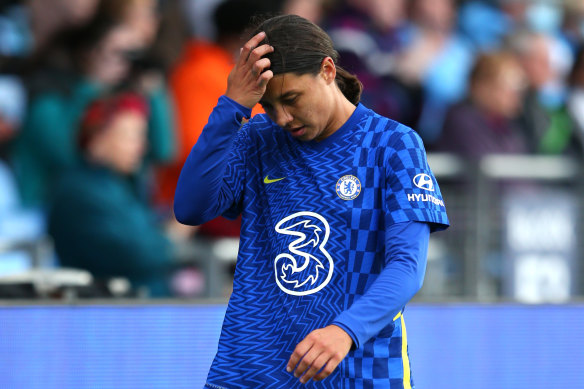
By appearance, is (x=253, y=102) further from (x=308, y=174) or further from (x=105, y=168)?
(x=105, y=168)

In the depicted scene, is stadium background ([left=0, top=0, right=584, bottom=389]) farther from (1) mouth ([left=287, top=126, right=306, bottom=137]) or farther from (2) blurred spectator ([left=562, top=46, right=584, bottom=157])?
(1) mouth ([left=287, top=126, right=306, bottom=137])

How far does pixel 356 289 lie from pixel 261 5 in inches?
181

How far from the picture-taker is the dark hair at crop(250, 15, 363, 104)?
2.69 meters

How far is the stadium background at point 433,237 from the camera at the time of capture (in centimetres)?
446

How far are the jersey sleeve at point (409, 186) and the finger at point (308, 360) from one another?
17.8 inches

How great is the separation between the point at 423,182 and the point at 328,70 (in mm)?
434

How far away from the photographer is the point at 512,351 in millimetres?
4891

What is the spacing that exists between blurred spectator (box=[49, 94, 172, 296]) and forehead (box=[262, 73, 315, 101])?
124 inches

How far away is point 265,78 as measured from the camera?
2654 mm

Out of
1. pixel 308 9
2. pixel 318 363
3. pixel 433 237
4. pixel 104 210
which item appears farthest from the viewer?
pixel 308 9

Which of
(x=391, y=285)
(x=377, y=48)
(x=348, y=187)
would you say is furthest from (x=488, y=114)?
A: (x=391, y=285)

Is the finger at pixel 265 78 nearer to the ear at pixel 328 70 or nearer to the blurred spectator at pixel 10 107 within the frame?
the ear at pixel 328 70

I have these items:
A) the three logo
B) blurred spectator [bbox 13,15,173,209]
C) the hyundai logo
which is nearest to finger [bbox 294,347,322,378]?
the three logo

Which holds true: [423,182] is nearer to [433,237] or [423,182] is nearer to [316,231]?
[316,231]
